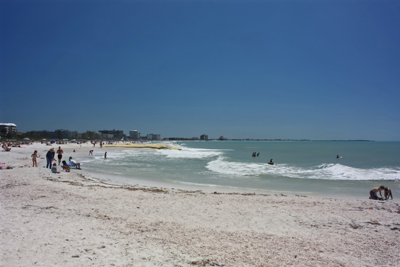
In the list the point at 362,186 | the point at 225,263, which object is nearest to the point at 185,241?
the point at 225,263

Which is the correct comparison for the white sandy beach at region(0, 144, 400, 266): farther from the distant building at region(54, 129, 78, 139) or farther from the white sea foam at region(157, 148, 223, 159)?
the distant building at region(54, 129, 78, 139)

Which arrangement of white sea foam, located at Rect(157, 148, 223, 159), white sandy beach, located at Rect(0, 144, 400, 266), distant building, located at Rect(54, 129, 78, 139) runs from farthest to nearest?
1. distant building, located at Rect(54, 129, 78, 139)
2. white sea foam, located at Rect(157, 148, 223, 159)
3. white sandy beach, located at Rect(0, 144, 400, 266)

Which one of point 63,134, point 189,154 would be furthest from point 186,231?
point 63,134

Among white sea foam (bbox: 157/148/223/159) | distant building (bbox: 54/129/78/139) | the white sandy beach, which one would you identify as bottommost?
white sea foam (bbox: 157/148/223/159)

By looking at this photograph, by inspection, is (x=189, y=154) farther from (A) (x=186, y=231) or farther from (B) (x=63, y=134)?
(B) (x=63, y=134)

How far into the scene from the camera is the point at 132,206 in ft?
24.6

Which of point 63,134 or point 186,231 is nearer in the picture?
point 186,231

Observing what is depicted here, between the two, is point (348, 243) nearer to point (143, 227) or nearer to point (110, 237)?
point (143, 227)

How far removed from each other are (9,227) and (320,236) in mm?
7169

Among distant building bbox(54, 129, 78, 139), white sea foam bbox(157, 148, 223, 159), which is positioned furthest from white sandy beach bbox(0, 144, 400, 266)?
distant building bbox(54, 129, 78, 139)

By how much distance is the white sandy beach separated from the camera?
162 inches

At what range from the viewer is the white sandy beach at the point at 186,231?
4.11 meters

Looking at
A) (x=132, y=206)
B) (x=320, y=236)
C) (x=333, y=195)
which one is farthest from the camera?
(x=333, y=195)

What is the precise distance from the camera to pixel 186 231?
217 inches
